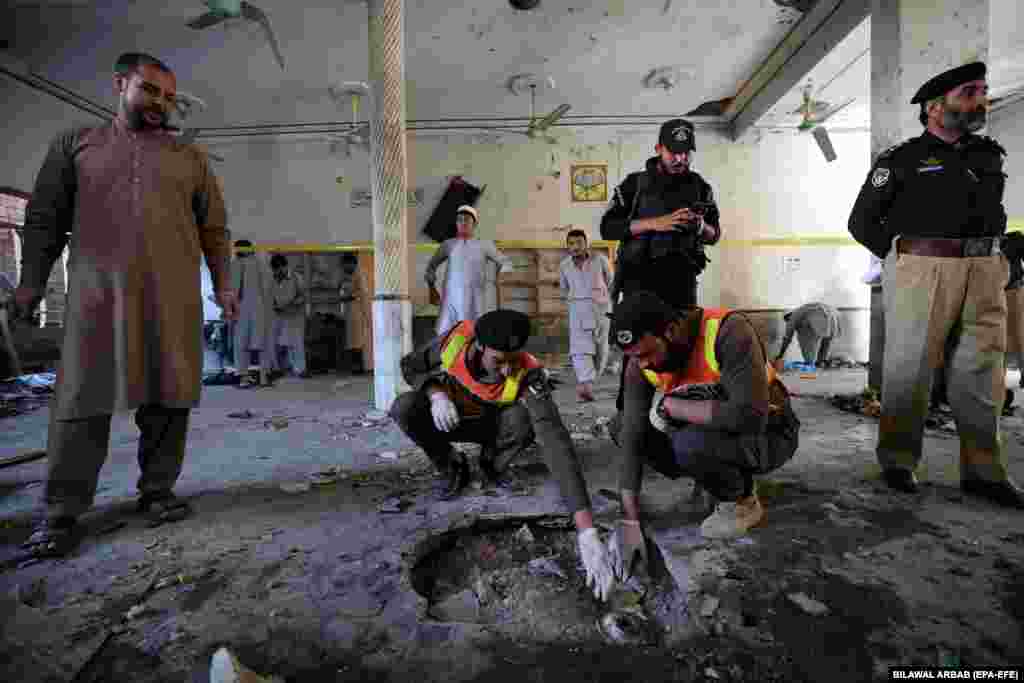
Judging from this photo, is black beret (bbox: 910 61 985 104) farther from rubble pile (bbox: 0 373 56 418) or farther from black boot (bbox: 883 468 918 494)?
rubble pile (bbox: 0 373 56 418)

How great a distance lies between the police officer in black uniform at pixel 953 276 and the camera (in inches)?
79.7

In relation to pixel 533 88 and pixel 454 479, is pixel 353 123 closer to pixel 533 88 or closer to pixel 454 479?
pixel 533 88

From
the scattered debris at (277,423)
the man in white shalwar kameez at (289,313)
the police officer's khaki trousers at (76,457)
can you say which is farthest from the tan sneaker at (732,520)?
the man in white shalwar kameez at (289,313)

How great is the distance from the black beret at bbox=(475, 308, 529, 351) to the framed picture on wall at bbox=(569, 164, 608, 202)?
7086 mm

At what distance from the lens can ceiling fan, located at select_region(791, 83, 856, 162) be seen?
264 inches

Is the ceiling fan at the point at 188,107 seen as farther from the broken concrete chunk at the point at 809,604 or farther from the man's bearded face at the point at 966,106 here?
the broken concrete chunk at the point at 809,604

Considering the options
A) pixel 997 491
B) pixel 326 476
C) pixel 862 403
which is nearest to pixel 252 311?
pixel 326 476

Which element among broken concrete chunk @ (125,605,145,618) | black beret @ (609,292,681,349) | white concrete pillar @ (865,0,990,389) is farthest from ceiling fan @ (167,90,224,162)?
white concrete pillar @ (865,0,990,389)

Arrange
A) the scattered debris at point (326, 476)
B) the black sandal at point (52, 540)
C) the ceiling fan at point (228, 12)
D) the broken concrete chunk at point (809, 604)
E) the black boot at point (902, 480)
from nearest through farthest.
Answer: the broken concrete chunk at point (809, 604), the black sandal at point (52, 540), the black boot at point (902, 480), the scattered debris at point (326, 476), the ceiling fan at point (228, 12)

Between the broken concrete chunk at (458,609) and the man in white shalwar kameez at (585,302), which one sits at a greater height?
the man in white shalwar kameez at (585,302)

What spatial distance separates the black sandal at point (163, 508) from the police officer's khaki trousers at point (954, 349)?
2968mm

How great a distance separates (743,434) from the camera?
64.1 inches

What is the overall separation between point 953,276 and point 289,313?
21.9 ft

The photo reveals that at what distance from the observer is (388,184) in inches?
161
